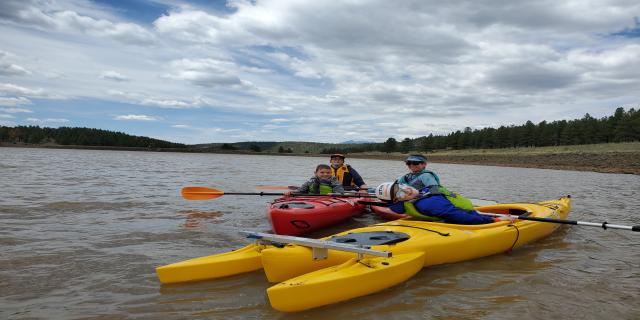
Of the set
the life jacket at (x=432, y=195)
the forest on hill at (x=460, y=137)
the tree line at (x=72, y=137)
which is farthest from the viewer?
the tree line at (x=72, y=137)

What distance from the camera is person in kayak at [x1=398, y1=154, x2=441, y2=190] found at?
7359mm

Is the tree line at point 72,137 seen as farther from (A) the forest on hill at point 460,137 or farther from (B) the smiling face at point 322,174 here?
(B) the smiling face at point 322,174

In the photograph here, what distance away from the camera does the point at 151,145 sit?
4102 inches

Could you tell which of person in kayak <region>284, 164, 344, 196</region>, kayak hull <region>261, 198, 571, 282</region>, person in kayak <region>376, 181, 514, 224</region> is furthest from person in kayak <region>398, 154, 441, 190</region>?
person in kayak <region>284, 164, 344, 196</region>

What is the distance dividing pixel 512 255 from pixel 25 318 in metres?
6.94

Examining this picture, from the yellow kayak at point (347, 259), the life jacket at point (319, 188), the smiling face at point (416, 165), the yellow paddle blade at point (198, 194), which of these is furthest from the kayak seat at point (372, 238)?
the yellow paddle blade at point (198, 194)

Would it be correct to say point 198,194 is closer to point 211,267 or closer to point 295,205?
point 295,205

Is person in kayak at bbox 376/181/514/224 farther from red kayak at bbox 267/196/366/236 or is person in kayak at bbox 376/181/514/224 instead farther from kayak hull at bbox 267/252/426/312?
kayak hull at bbox 267/252/426/312

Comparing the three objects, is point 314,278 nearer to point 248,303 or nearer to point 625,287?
point 248,303

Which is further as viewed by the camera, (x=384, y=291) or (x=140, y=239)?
(x=140, y=239)

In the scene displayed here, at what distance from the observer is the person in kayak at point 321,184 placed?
411 inches

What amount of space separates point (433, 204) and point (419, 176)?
0.77 m

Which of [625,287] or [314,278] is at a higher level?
[314,278]

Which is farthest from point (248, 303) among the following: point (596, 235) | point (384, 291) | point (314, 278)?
point (596, 235)
